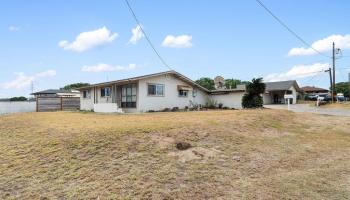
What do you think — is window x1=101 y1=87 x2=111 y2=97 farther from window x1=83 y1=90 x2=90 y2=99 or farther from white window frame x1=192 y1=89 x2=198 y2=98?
white window frame x1=192 y1=89 x2=198 y2=98

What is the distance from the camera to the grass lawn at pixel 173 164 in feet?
18.0

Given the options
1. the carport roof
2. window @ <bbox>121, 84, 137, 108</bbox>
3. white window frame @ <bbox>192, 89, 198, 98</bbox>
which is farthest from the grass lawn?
the carport roof

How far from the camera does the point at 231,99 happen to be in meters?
27.9

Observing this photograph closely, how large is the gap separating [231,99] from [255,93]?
473cm

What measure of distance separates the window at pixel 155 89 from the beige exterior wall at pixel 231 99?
818 cm

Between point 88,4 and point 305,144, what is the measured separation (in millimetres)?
9884

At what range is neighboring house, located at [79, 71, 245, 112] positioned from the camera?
2138cm

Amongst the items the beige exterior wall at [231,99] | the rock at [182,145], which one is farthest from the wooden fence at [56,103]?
the rock at [182,145]

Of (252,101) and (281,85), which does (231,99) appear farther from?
(281,85)

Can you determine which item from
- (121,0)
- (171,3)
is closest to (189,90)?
(171,3)

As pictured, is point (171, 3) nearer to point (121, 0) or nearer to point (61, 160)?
point (121, 0)

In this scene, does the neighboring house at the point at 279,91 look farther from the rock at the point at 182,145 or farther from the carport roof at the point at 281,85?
the rock at the point at 182,145

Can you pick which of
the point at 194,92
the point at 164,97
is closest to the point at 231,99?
the point at 194,92

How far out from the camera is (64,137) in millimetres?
9508
